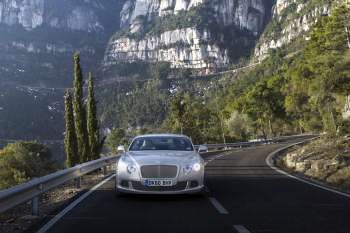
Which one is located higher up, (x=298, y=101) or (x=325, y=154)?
(x=298, y=101)

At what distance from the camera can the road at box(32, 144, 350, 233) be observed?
318 inches

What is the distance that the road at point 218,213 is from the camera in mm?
8086

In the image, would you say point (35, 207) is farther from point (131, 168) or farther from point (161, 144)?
point (161, 144)

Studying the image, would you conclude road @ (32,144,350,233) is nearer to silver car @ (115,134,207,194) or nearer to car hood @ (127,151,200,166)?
silver car @ (115,134,207,194)

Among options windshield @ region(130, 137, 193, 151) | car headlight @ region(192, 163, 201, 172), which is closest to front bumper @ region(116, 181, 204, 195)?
car headlight @ region(192, 163, 201, 172)

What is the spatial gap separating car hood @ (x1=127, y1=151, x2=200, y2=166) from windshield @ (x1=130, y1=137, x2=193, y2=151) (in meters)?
0.69

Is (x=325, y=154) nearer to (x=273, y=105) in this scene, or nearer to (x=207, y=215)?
(x=207, y=215)

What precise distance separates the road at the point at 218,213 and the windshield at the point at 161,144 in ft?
3.98

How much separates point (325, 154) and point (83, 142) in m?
24.8

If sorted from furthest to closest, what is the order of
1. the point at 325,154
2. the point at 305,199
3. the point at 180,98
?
the point at 180,98, the point at 325,154, the point at 305,199

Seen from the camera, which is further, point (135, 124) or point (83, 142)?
point (135, 124)

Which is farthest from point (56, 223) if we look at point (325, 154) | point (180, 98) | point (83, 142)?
point (180, 98)

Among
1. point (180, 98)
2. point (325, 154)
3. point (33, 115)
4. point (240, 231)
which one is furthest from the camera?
point (33, 115)

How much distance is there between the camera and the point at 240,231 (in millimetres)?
7730
